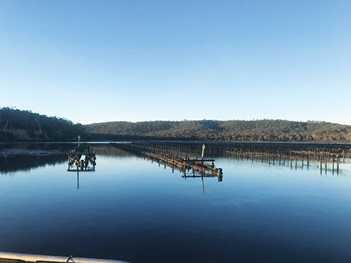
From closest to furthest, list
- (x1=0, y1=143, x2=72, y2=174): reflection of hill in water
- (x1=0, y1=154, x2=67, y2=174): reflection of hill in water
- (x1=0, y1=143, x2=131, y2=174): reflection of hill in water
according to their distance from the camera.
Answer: (x1=0, y1=154, x2=67, y2=174): reflection of hill in water
(x1=0, y1=143, x2=72, y2=174): reflection of hill in water
(x1=0, y1=143, x2=131, y2=174): reflection of hill in water

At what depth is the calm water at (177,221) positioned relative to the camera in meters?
14.5

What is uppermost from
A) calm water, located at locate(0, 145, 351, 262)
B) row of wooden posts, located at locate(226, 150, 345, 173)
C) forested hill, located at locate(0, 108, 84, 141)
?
forested hill, located at locate(0, 108, 84, 141)

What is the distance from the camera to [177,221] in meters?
19.4

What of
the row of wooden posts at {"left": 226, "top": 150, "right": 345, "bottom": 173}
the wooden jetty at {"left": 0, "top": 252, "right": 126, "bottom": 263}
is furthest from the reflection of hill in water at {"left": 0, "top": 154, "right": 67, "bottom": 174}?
the row of wooden posts at {"left": 226, "top": 150, "right": 345, "bottom": 173}

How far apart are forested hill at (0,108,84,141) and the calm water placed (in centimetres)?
12903

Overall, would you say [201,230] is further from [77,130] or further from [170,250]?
[77,130]

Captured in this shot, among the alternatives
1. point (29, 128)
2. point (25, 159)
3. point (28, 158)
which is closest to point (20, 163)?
point (25, 159)

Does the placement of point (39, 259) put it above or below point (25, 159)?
above

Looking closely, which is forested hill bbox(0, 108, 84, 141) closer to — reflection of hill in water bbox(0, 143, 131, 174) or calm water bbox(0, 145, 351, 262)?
reflection of hill in water bbox(0, 143, 131, 174)

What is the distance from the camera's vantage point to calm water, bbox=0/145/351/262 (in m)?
14.5

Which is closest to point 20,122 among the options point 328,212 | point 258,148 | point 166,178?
point 258,148

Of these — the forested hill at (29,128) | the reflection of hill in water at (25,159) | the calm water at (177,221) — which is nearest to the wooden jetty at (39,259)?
the calm water at (177,221)

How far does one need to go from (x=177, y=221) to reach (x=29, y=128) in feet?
533

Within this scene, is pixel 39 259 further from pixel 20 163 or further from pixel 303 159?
pixel 303 159
